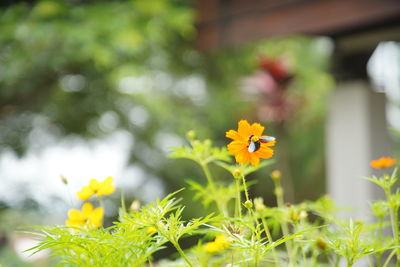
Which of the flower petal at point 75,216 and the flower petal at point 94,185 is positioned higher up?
the flower petal at point 94,185

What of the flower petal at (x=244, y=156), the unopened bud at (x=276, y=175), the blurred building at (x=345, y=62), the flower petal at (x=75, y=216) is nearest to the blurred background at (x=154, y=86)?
the blurred building at (x=345, y=62)

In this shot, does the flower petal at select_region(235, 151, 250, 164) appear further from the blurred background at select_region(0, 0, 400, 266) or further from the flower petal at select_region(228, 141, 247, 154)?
the blurred background at select_region(0, 0, 400, 266)

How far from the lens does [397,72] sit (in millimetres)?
4172

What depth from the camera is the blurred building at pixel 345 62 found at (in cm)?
204

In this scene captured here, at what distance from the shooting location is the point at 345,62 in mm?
2293

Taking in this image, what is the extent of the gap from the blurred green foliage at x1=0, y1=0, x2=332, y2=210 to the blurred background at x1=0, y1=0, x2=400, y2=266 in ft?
0.04

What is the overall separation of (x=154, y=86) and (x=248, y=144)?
3.96 meters

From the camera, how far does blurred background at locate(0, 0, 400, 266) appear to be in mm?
2227

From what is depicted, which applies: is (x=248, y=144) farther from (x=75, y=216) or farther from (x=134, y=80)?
(x=134, y=80)

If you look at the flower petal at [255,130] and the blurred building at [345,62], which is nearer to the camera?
the flower petal at [255,130]

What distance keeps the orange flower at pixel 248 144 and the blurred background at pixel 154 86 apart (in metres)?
1.09

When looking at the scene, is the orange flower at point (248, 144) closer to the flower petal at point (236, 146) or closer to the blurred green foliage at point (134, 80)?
the flower petal at point (236, 146)

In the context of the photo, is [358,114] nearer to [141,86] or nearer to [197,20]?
[197,20]

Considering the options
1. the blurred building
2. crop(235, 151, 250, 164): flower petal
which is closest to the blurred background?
the blurred building
